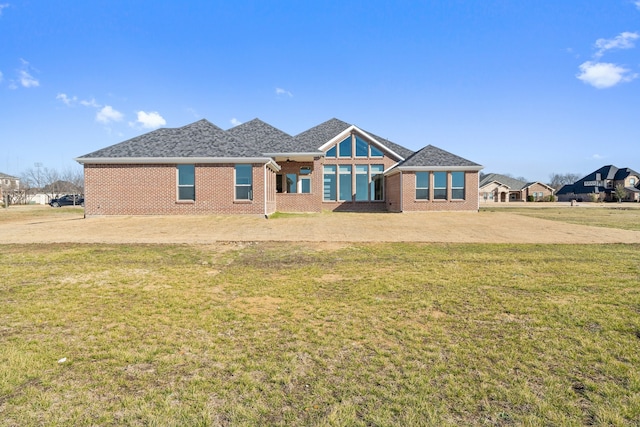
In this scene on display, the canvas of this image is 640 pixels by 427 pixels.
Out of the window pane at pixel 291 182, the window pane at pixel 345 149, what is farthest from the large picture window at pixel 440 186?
the window pane at pixel 291 182

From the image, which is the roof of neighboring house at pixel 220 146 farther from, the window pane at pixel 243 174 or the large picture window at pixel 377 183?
the large picture window at pixel 377 183

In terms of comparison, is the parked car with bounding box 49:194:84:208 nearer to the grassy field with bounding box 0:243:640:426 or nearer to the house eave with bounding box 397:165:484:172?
the house eave with bounding box 397:165:484:172

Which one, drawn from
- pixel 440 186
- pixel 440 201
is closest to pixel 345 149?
pixel 440 186

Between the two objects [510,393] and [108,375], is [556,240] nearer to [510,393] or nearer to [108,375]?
[510,393]

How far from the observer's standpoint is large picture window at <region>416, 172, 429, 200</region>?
24.8 m

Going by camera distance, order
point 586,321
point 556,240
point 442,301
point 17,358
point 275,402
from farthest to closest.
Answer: point 556,240 → point 442,301 → point 586,321 → point 17,358 → point 275,402

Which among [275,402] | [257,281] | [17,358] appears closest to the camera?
[275,402]

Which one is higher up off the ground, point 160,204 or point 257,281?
point 160,204

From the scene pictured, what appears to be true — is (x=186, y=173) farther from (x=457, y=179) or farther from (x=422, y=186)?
(x=457, y=179)

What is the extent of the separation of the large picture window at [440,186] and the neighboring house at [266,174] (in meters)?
0.07

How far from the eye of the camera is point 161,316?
447 centimetres

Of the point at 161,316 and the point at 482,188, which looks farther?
the point at 482,188

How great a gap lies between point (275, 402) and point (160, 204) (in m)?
18.3

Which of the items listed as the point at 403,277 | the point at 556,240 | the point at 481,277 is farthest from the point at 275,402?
the point at 556,240
